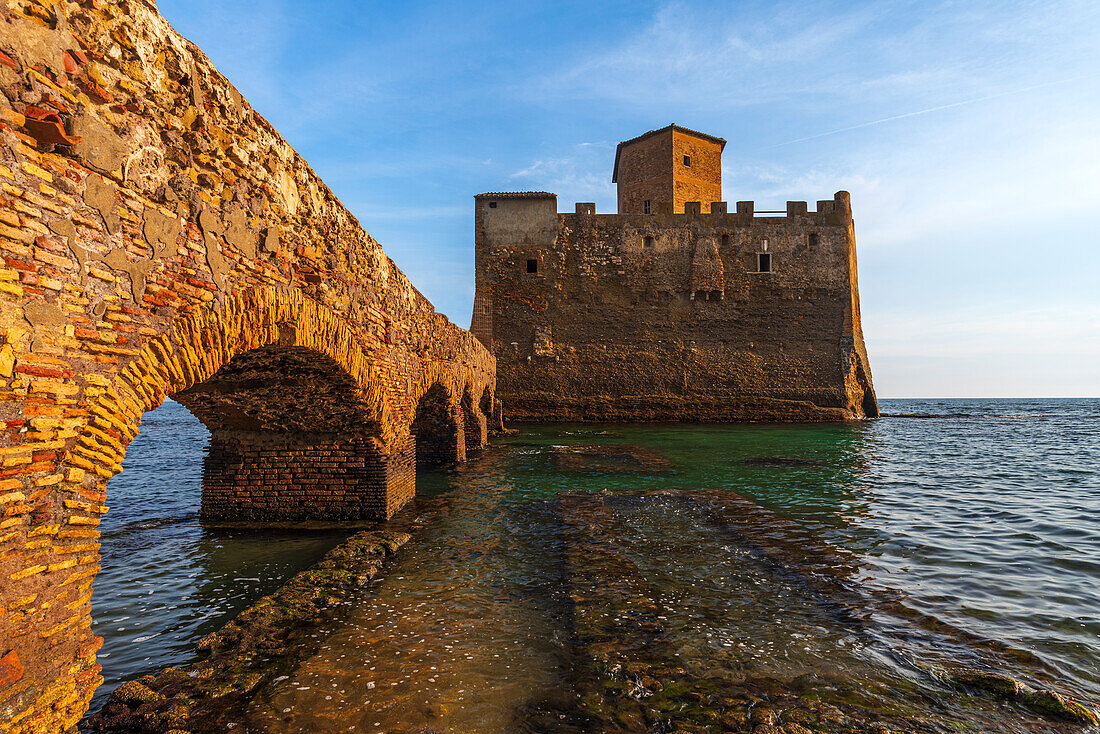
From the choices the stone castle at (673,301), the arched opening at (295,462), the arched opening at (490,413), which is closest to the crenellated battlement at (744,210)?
the stone castle at (673,301)

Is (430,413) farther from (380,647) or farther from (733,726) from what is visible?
(733,726)

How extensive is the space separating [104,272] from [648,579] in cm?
492

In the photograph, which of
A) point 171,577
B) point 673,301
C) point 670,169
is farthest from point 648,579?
point 670,169

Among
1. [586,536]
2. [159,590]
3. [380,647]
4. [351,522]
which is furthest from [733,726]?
[351,522]

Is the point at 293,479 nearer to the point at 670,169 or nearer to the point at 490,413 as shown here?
the point at 490,413

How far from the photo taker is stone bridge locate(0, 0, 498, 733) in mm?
2588

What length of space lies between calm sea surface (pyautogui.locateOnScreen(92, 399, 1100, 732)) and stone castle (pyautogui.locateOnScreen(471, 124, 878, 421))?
59.2 ft

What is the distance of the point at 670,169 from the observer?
31484mm

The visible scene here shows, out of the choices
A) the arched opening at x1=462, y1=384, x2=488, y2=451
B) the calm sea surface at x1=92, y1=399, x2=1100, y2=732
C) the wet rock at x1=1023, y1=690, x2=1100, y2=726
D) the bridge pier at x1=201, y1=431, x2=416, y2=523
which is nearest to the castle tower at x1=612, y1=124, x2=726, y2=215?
the arched opening at x1=462, y1=384, x2=488, y2=451

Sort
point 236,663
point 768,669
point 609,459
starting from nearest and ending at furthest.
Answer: point 768,669 < point 236,663 < point 609,459

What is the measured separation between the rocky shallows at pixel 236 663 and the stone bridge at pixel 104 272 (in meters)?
0.52

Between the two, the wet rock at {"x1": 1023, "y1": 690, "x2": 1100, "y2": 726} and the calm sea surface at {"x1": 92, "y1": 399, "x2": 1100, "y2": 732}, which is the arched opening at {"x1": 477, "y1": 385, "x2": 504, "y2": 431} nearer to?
the calm sea surface at {"x1": 92, "y1": 399, "x2": 1100, "y2": 732}

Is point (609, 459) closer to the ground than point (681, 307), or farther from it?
closer to the ground

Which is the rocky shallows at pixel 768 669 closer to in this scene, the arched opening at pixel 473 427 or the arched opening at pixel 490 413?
the arched opening at pixel 473 427
